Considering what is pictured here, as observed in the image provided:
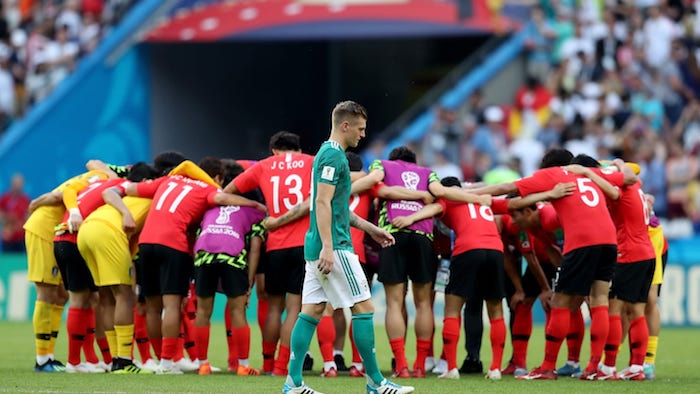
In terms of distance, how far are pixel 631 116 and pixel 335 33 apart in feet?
21.5

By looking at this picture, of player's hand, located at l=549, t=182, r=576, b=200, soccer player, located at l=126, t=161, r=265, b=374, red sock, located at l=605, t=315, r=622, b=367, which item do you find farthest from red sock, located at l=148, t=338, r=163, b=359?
red sock, located at l=605, t=315, r=622, b=367

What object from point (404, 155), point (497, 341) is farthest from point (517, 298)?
point (404, 155)

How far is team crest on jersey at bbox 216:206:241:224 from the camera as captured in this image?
1355 cm

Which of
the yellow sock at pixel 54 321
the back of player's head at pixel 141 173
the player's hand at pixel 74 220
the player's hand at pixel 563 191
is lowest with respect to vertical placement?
the yellow sock at pixel 54 321

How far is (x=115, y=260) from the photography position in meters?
13.5

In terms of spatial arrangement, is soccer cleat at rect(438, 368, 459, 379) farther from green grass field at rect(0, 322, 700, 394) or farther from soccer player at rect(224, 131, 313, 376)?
soccer player at rect(224, 131, 313, 376)

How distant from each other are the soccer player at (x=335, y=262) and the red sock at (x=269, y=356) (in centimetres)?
300

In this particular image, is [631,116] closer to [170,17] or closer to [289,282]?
[170,17]

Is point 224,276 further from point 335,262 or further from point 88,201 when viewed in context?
point 335,262

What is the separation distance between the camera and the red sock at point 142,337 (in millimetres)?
13977

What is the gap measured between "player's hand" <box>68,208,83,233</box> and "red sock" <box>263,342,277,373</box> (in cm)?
233

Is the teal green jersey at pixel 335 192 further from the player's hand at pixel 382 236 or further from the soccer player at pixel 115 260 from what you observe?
the soccer player at pixel 115 260

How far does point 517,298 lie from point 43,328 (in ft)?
16.9

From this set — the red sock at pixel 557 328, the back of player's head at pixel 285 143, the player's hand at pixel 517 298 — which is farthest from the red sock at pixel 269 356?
the red sock at pixel 557 328
